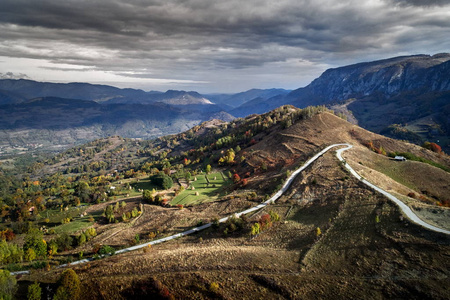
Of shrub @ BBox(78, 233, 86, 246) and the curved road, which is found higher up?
the curved road

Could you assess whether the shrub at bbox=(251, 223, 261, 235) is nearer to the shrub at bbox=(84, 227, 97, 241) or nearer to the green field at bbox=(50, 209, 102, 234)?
the shrub at bbox=(84, 227, 97, 241)

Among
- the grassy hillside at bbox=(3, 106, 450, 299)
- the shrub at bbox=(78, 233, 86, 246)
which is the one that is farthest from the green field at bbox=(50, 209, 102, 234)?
the shrub at bbox=(78, 233, 86, 246)

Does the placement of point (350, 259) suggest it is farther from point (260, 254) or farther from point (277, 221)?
point (277, 221)

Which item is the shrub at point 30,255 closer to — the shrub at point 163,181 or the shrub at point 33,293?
the shrub at point 33,293

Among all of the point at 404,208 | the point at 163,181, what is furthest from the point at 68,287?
the point at 163,181

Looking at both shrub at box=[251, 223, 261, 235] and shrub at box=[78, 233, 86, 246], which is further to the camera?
shrub at box=[78, 233, 86, 246]

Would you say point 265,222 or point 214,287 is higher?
point 214,287

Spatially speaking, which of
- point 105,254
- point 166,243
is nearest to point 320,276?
point 166,243

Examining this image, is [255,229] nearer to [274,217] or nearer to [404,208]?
[274,217]
